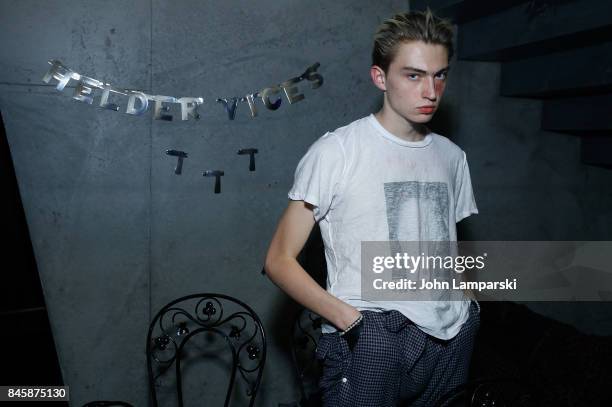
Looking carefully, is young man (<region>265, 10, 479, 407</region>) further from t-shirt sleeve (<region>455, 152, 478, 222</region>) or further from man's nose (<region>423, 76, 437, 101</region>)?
t-shirt sleeve (<region>455, 152, 478, 222</region>)

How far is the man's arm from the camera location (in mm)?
1714

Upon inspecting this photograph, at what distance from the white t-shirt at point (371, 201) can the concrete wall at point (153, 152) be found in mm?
1255

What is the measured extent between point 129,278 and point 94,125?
0.75m

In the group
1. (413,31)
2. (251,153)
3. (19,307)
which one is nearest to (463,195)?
(413,31)

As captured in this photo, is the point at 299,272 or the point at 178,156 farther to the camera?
the point at 178,156

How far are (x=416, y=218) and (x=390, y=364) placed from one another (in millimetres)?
431

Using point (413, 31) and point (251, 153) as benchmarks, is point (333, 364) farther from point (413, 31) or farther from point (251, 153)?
point (251, 153)

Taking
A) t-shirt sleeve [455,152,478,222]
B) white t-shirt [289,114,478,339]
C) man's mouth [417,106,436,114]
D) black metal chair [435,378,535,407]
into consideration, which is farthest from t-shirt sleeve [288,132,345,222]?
black metal chair [435,378,535,407]

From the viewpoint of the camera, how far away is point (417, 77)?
5.90 ft

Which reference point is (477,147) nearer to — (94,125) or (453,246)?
(453,246)

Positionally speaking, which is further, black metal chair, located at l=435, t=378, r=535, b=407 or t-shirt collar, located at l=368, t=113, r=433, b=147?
t-shirt collar, located at l=368, t=113, r=433, b=147

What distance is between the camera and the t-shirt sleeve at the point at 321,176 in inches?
69.2

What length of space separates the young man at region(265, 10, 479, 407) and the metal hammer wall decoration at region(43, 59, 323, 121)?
1.21m

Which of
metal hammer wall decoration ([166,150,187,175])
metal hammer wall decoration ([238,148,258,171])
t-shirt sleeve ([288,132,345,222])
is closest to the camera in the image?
t-shirt sleeve ([288,132,345,222])
